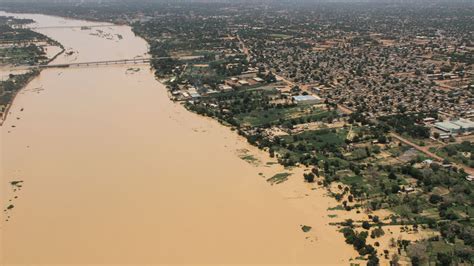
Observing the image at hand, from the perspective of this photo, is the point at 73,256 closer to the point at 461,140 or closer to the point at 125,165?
the point at 125,165

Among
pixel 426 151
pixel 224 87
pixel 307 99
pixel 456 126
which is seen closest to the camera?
pixel 426 151

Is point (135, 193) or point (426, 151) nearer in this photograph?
point (135, 193)

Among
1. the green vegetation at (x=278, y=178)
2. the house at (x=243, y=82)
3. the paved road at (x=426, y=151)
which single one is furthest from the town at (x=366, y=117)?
the green vegetation at (x=278, y=178)

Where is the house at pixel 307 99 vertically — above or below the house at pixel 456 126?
below

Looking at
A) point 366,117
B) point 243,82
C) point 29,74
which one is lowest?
point 243,82

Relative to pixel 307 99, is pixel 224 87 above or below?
below

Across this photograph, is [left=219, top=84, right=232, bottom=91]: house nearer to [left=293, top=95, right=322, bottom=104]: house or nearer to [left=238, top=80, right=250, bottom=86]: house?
[left=238, top=80, right=250, bottom=86]: house

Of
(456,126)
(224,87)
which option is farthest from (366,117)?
(224,87)

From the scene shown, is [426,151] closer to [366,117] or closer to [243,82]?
[366,117]

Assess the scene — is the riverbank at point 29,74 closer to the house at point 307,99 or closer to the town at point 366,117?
the town at point 366,117

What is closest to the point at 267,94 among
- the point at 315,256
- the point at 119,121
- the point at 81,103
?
the point at 119,121
